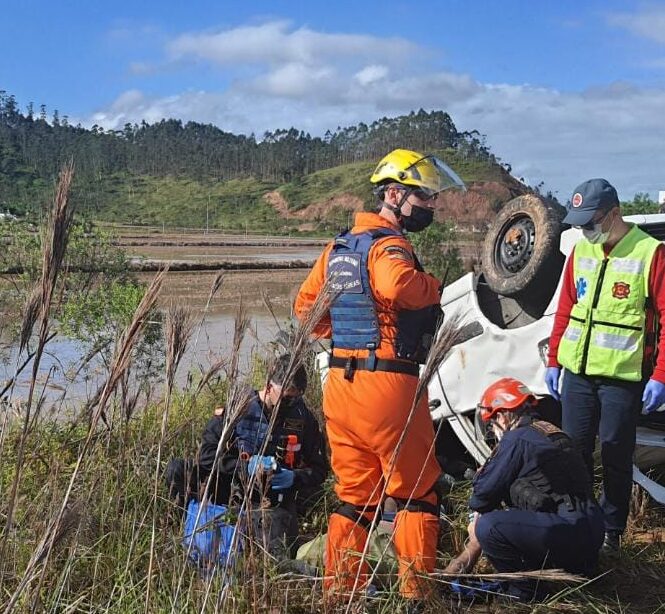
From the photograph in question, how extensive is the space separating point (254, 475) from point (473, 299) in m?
2.96

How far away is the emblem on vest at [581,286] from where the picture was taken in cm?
401

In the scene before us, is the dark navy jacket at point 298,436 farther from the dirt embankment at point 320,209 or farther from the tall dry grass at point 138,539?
the dirt embankment at point 320,209

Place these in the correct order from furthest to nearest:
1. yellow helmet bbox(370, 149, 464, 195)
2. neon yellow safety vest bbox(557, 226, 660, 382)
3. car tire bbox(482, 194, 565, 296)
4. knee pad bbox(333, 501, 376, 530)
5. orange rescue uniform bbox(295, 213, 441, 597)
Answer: car tire bbox(482, 194, 565, 296) → neon yellow safety vest bbox(557, 226, 660, 382) → yellow helmet bbox(370, 149, 464, 195) → knee pad bbox(333, 501, 376, 530) → orange rescue uniform bbox(295, 213, 441, 597)

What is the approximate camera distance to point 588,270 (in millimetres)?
3988

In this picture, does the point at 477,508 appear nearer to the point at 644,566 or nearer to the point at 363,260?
the point at 644,566

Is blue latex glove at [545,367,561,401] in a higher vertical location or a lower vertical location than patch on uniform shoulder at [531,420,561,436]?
higher

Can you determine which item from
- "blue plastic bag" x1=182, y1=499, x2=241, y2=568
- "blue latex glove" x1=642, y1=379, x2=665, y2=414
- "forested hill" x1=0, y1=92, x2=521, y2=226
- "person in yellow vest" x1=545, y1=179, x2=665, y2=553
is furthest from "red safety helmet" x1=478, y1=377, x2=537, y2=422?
"forested hill" x1=0, y1=92, x2=521, y2=226

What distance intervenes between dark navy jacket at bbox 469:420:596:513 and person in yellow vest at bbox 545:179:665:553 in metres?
0.49

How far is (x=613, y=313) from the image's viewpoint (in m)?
3.88

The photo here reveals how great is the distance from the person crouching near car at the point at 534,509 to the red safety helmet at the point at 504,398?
9cm

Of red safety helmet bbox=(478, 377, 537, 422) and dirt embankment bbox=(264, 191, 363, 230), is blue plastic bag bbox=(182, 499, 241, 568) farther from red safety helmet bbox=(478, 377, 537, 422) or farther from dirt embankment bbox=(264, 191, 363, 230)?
dirt embankment bbox=(264, 191, 363, 230)

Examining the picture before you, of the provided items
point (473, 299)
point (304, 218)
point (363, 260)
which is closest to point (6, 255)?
point (473, 299)

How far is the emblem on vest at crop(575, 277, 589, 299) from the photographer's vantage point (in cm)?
401

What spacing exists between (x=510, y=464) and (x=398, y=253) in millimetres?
1038
